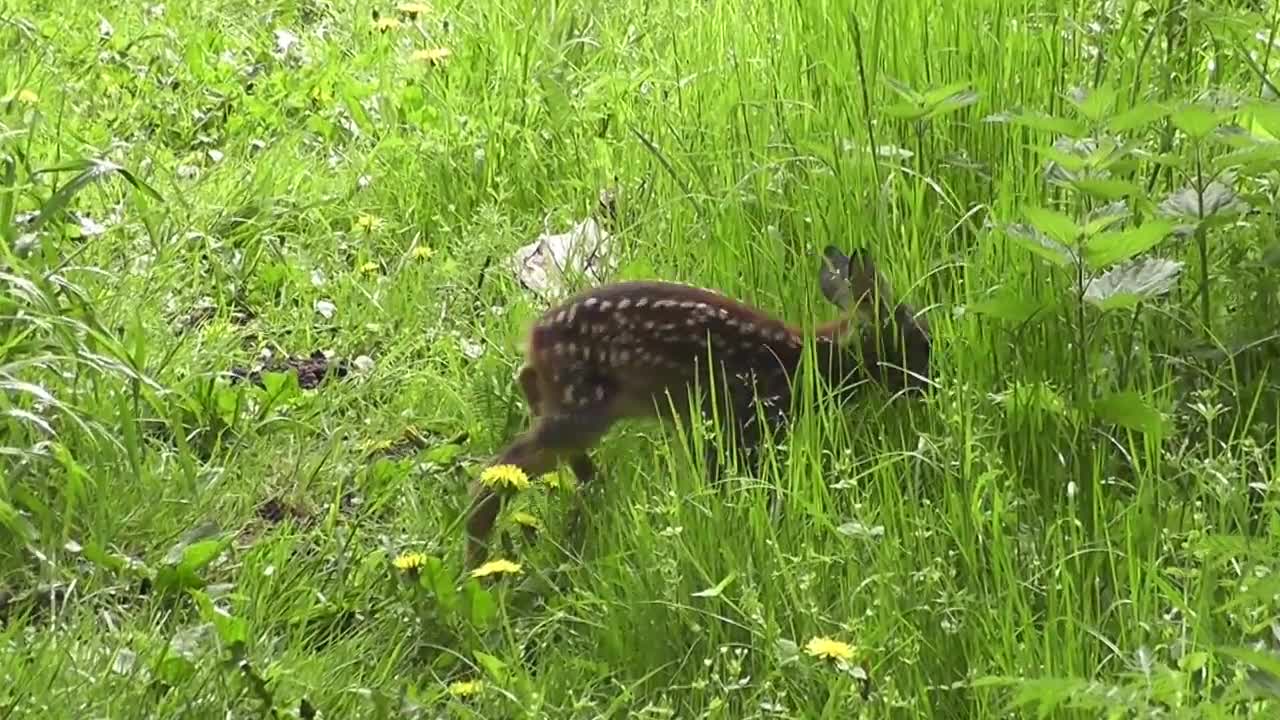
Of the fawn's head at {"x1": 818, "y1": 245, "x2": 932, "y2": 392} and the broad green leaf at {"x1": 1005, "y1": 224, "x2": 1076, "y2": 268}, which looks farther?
the fawn's head at {"x1": 818, "y1": 245, "x2": 932, "y2": 392}

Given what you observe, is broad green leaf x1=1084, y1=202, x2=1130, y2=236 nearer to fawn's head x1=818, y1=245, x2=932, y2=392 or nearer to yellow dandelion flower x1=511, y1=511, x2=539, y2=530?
fawn's head x1=818, y1=245, x2=932, y2=392

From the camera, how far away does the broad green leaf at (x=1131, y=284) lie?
348 centimetres

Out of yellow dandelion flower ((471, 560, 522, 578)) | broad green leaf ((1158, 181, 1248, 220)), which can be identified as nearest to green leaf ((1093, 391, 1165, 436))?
broad green leaf ((1158, 181, 1248, 220))

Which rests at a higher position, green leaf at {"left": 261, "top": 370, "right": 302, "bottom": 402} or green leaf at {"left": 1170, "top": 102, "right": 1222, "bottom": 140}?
green leaf at {"left": 1170, "top": 102, "right": 1222, "bottom": 140}

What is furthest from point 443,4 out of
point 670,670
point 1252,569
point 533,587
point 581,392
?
point 1252,569

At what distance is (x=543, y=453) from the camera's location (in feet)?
13.5

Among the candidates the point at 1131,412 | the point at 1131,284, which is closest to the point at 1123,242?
the point at 1131,284

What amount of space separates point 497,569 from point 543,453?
50cm

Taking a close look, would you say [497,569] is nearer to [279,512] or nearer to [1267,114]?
[279,512]

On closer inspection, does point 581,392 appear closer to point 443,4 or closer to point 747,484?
point 747,484

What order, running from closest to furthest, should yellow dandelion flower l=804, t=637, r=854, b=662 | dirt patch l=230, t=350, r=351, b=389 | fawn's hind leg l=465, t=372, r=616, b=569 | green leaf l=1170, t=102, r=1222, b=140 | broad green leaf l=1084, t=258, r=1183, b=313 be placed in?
yellow dandelion flower l=804, t=637, r=854, b=662
green leaf l=1170, t=102, r=1222, b=140
broad green leaf l=1084, t=258, r=1183, b=313
fawn's hind leg l=465, t=372, r=616, b=569
dirt patch l=230, t=350, r=351, b=389

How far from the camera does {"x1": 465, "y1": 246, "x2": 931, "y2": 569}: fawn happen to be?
13.7 feet

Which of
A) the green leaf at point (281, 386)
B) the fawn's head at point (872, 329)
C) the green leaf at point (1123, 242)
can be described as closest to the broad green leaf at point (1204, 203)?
the green leaf at point (1123, 242)

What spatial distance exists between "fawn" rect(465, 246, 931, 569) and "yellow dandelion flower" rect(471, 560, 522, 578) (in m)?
0.38
